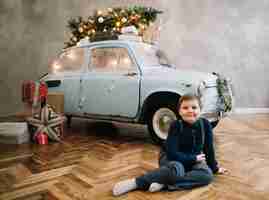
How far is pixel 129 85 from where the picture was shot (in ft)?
10.5

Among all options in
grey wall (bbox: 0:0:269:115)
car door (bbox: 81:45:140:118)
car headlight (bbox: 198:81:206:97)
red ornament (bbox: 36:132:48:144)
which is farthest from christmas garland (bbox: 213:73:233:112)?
grey wall (bbox: 0:0:269:115)

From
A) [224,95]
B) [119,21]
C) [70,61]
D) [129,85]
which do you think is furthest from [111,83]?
Result: [119,21]

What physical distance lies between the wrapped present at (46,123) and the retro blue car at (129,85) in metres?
0.45

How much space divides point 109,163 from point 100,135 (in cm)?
128

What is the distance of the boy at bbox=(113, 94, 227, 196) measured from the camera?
185 cm

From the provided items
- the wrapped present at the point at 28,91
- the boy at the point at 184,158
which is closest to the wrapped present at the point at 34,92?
the wrapped present at the point at 28,91

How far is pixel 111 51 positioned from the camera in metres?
3.48

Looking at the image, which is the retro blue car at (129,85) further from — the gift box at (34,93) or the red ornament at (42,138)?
the red ornament at (42,138)

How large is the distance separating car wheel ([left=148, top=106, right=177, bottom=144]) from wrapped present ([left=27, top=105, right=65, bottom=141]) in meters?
1.30

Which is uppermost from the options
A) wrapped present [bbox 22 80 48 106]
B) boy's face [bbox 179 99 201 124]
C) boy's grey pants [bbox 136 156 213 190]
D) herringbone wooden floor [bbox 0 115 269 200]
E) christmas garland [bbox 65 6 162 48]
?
christmas garland [bbox 65 6 162 48]

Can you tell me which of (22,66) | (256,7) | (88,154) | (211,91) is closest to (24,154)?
(88,154)

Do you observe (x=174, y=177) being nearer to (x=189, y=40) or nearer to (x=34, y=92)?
(x=34, y=92)

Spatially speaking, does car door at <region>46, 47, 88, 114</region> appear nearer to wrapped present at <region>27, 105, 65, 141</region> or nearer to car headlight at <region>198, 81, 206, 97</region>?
wrapped present at <region>27, 105, 65, 141</region>

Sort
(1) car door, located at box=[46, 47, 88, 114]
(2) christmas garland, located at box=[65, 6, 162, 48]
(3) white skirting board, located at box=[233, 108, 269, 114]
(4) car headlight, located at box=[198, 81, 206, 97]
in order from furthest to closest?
(3) white skirting board, located at box=[233, 108, 269, 114] < (2) christmas garland, located at box=[65, 6, 162, 48] < (1) car door, located at box=[46, 47, 88, 114] < (4) car headlight, located at box=[198, 81, 206, 97]
